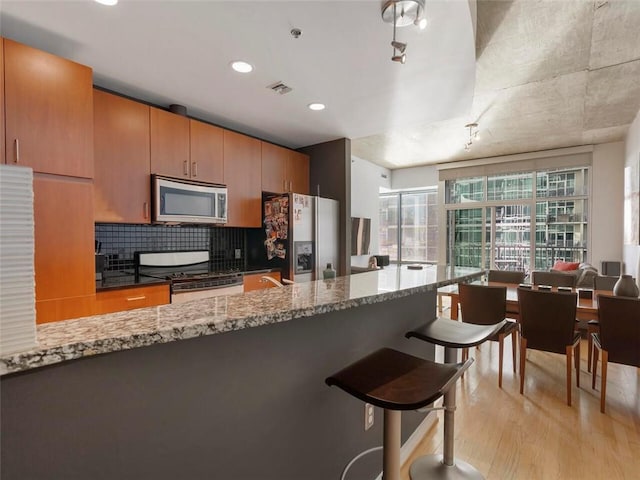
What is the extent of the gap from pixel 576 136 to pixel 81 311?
22.0 feet

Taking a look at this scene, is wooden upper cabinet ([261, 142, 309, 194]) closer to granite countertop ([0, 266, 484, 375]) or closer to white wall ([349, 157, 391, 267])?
white wall ([349, 157, 391, 267])

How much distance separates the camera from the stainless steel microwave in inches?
112

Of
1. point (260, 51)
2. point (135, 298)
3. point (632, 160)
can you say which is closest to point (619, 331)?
point (260, 51)

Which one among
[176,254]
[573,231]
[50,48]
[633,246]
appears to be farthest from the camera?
[573,231]

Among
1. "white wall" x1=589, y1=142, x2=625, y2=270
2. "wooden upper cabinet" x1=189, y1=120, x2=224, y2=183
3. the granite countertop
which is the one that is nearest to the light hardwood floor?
the granite countertop

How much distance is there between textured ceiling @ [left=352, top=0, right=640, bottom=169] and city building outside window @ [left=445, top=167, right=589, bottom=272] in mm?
754

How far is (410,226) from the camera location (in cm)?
784

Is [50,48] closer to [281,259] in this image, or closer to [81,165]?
[81,165]

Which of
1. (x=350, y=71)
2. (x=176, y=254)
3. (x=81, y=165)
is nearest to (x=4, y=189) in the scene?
(x=81, y=165)

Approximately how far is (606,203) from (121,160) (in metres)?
7.03

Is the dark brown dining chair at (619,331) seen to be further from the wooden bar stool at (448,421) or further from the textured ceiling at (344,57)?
the textured ceiling at (344,57)

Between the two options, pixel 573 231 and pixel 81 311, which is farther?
pixel 573 231

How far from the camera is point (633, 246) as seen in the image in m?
4.08

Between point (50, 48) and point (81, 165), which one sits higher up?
point (50, 48)
